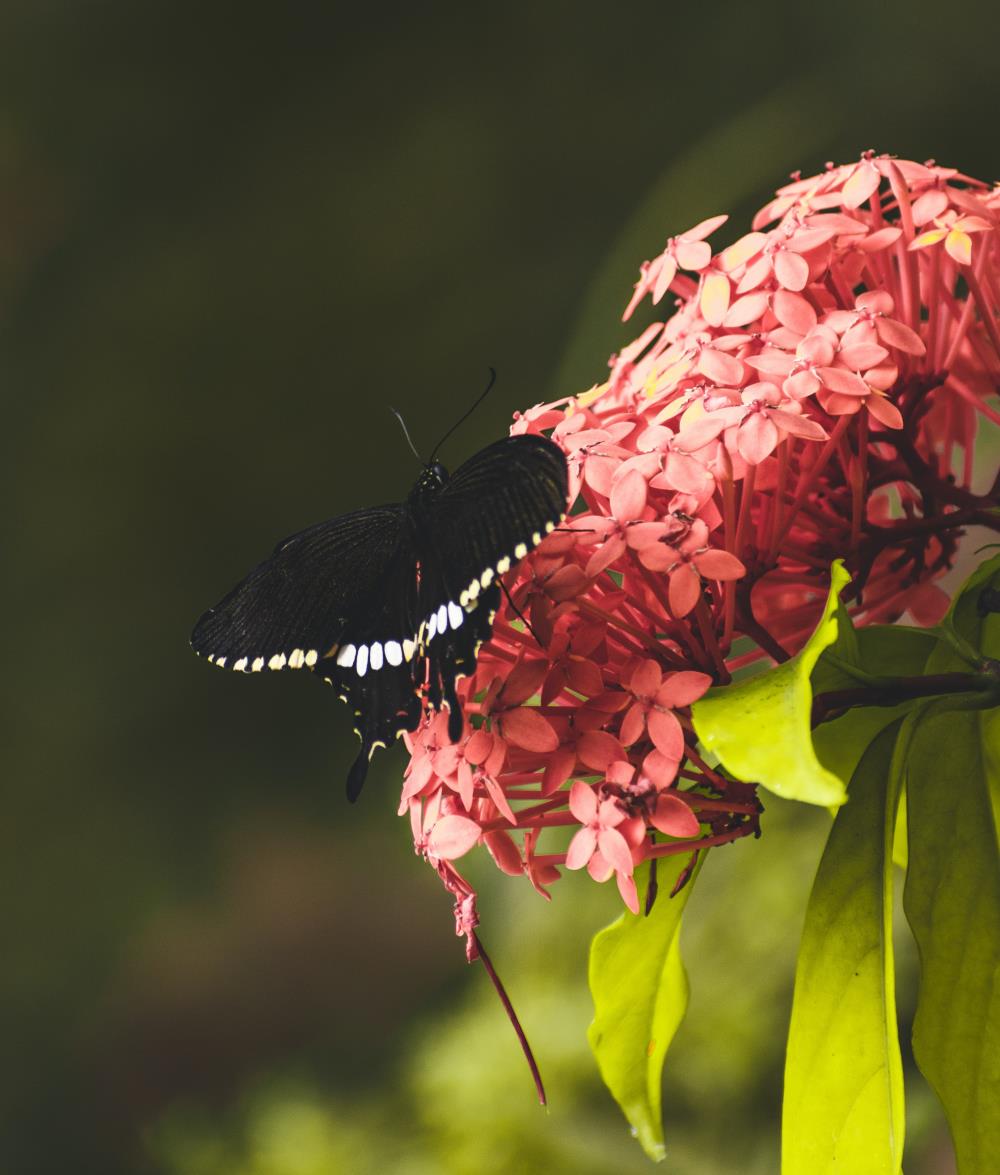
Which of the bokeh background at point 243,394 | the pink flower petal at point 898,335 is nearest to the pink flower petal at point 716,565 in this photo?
the pink flower petal at point 898,335

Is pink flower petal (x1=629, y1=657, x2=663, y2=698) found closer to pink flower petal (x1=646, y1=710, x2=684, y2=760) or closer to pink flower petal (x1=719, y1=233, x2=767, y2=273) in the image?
pink flower petal (x1=646, y1=710, x2=684, y2=760)

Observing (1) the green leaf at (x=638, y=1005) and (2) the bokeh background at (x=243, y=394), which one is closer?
(1) the green leaf at (x=638, y=1005)

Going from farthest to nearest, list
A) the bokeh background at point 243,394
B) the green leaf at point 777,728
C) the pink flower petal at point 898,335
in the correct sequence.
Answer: the bokeh background at point 243,394
the pink flower petal at point 898,335
the green leaf at point 777,728

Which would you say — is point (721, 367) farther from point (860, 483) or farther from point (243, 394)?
point (243, 394)

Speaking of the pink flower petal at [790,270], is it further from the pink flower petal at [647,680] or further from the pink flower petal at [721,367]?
the pink flower petal at [647,680]

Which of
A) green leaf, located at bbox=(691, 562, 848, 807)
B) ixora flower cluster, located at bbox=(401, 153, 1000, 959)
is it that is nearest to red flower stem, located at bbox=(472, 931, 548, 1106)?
ixora flower cluster, located at bbox=(401, 153, 1000, 959)

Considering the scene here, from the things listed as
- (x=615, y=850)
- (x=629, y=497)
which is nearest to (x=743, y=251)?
(x=629, y=497)

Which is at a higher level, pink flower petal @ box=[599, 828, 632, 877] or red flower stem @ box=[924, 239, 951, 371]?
red flower stem @ box=[924, 239, 951, 371]
